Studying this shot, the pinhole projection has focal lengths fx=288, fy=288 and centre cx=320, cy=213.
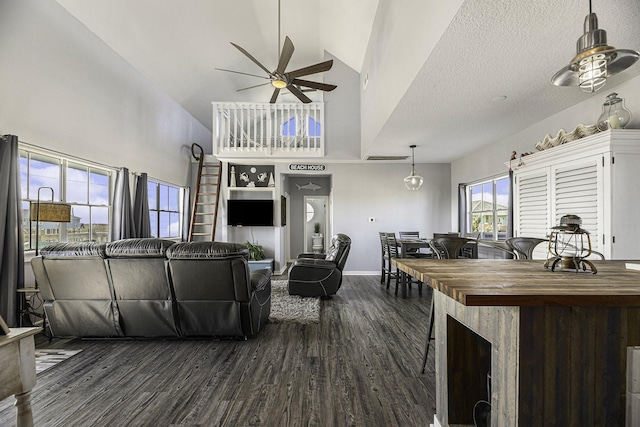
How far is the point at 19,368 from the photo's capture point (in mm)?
1261

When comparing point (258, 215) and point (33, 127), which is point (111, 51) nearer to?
point (33, 127)

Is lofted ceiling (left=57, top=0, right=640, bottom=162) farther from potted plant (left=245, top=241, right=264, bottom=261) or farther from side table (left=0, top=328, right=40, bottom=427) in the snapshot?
potted plant (left=245, top=241, right=264, bottom=261)

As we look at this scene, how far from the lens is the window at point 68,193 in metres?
3.45

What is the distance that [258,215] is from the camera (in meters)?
6.51

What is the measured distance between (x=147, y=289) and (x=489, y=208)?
217 inches

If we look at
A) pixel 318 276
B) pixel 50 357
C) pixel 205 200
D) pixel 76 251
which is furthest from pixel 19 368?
pixel 205 200

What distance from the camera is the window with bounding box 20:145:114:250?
345cm

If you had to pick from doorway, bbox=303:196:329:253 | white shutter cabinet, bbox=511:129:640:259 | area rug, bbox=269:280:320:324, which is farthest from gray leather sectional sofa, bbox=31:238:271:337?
doorway, bbox=303:196:329:253

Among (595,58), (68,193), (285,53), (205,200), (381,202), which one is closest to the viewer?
(595,58)

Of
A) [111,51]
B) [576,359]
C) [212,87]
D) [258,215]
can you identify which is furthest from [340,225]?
[576,359]

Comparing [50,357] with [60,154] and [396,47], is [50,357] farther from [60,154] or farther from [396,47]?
[396,47]

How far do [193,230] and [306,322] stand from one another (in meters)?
4.10

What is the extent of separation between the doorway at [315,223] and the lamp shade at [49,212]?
6386 millimetres

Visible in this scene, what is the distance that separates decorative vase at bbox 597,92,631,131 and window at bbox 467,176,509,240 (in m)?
2.22
